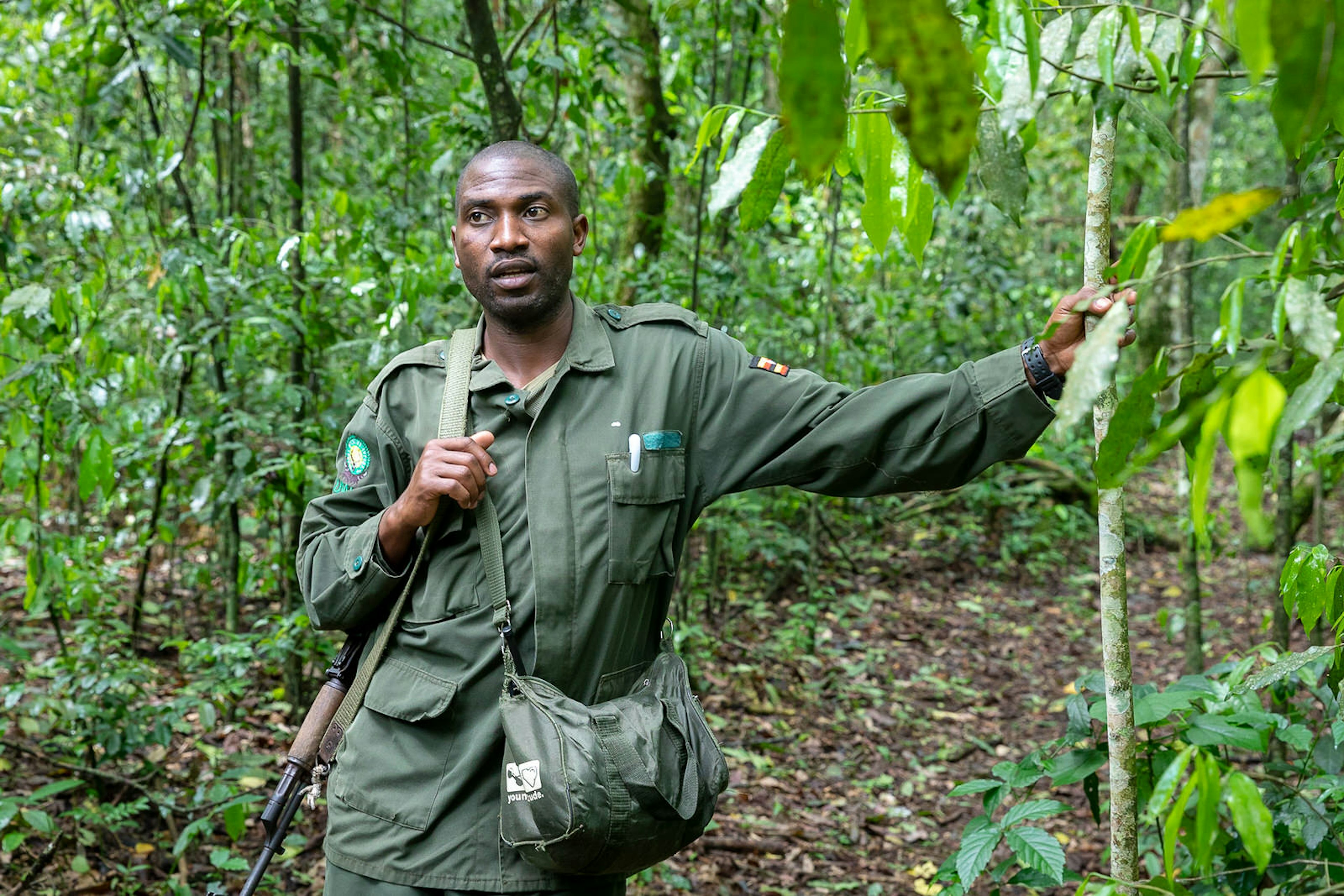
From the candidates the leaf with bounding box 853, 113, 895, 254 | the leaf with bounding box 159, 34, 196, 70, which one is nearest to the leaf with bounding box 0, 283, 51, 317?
the leaf with bounding box 159, 34, 196, 70

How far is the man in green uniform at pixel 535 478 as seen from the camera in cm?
212

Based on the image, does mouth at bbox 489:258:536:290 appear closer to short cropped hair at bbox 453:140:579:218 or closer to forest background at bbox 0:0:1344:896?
short cropped hair at bbox 453:140:579:218

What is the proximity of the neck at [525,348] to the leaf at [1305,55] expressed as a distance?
1782 mm

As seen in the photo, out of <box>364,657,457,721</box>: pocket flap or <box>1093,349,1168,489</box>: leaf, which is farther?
<box>364,657,457,721</box>: pocket flap

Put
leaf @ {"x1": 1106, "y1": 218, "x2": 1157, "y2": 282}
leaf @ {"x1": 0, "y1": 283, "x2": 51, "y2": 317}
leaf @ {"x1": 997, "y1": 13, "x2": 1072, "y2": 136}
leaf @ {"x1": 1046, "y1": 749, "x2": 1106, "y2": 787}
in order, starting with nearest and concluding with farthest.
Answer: leaf @ {"x1": 997, "y1": 13, "x2": 1072, "y2": 136}
leaf @ {"x1": 1106, "y1": 218, "x2": 1157, "y2": 282}
leaf @ {"x1": 1046, "y1": 749, "x2": 1106, "y2": 787}
leaf @ {"x1": 0, "y1": 283, "x2": 51, "y2": 317}

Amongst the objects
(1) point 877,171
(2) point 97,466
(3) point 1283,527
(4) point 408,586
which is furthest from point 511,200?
(3) point 1283,527

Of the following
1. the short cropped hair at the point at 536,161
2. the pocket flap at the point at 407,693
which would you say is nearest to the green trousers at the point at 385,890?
the pocket flap at the point at 407,693

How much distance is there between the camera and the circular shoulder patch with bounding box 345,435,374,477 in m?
2.38

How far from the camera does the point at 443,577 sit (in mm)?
2223

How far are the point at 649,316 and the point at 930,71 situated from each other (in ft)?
5.80

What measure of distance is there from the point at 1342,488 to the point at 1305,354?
1037 cm

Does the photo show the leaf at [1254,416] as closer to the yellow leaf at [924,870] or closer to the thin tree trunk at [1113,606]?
the thin tree trunk at [1113,606]

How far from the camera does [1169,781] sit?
123 cm

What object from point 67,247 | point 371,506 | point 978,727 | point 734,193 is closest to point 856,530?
point 978,727
